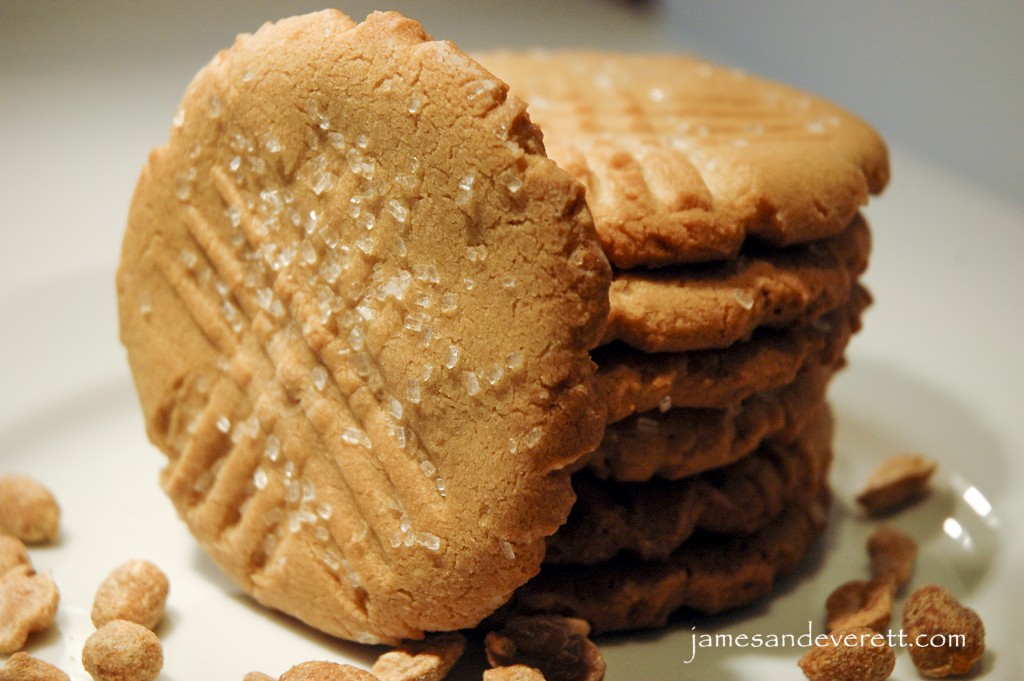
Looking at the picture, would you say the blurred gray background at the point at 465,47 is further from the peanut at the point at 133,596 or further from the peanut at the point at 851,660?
the peanut at the point at 851,660

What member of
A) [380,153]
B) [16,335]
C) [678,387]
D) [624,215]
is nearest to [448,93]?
[380,153]

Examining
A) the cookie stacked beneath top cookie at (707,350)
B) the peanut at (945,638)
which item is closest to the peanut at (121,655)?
the cookie stacked beneath top cookie at (707,350)

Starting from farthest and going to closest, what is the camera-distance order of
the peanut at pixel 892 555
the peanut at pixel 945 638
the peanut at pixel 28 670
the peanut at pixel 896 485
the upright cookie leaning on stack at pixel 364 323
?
the peanut at pixel 896 485 → the peanut at pixel 892 555 → the peanut at pixel 945 638 → the peanut at pixel 28 670 → the upright cookie leaning on stack at pixel 364 323

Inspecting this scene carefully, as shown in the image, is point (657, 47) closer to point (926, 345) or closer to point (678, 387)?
point (926, 345)

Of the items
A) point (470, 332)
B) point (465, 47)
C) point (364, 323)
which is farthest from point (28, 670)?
point (465, 47)

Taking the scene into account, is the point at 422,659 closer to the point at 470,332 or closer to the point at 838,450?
the point at 470,332

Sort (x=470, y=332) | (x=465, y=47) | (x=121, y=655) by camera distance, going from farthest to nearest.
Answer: (x=465, y=47) < (x=121, y=655) < (x=470, y=332)
